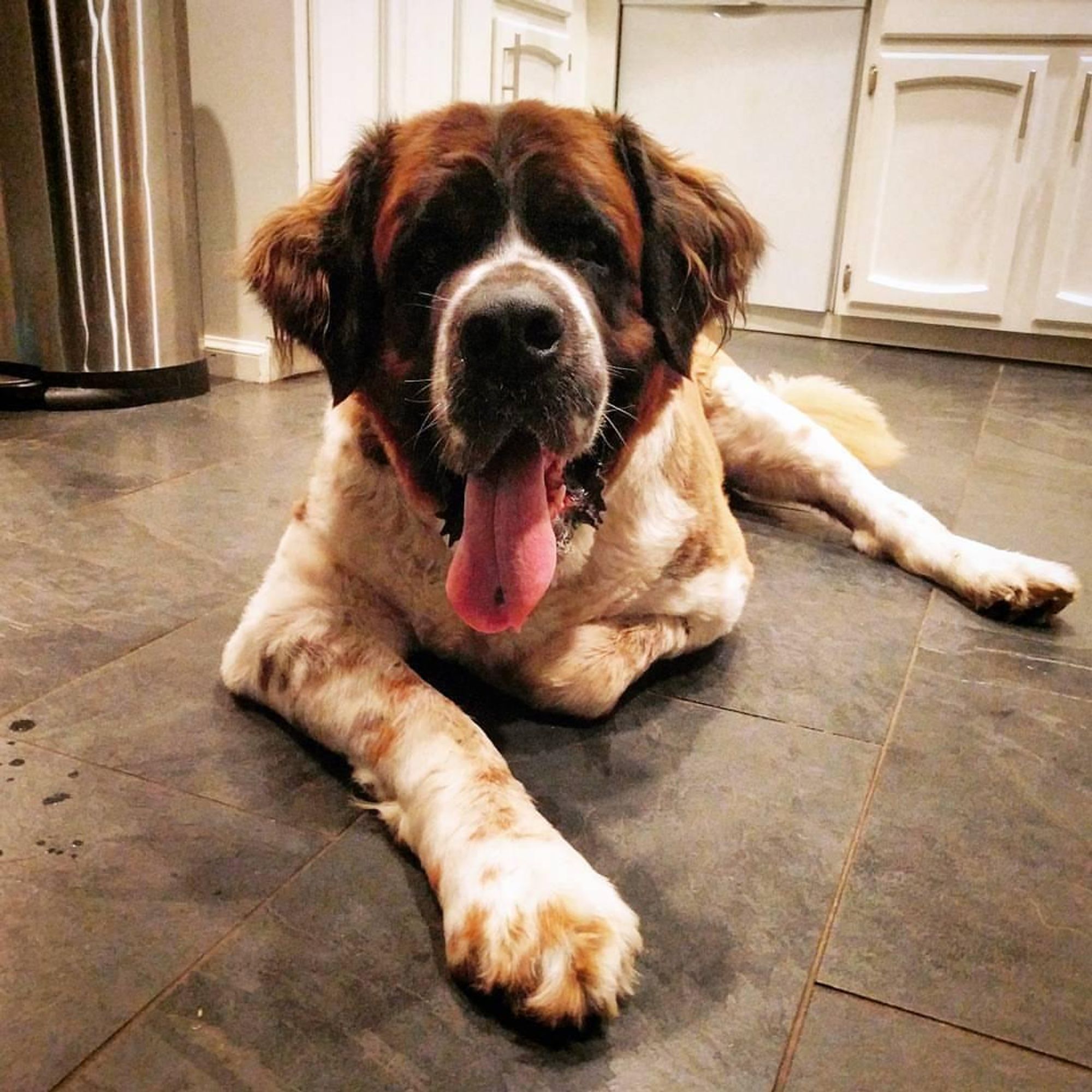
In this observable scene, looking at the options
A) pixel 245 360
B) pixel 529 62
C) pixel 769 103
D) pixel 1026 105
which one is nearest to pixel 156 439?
pixel 245 360

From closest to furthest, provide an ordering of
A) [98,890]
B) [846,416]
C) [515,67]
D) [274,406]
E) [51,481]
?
[98,890]
[51,481]
[846,416]
[274,406]
[515,67]

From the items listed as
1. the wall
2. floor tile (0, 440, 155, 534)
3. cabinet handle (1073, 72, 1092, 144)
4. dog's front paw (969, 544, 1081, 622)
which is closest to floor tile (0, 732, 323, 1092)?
floor tile (0, 440, 155, 534)

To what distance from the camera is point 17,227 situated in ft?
9.41

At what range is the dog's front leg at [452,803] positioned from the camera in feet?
2.76

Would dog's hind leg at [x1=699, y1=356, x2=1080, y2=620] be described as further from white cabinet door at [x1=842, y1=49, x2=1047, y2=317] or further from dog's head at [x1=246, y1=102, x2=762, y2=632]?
white cabinet door at [x1=842, y1=49, x2=1047, y2=317]

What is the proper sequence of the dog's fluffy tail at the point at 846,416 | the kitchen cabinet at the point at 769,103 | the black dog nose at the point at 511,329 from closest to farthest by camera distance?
the black dog nose at the point at 511,329 → the dog's fluffy tail at the point at 846,416 → the kitchen cabinet at the point at 769,103

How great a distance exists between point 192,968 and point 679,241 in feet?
3.09

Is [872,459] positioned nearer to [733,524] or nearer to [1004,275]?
[733,524]

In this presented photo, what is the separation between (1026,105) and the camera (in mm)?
3877

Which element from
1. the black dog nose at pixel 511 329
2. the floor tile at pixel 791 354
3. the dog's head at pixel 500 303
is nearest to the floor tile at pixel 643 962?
the dog's head at pixel 500 303

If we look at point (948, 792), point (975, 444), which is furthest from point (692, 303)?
point (975, 444)

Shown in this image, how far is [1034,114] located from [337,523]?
360cm

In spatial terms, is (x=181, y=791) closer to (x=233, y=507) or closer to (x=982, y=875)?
(x=982, y=875)

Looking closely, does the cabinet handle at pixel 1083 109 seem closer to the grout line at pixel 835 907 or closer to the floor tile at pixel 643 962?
the grout line at pixel 835 907
